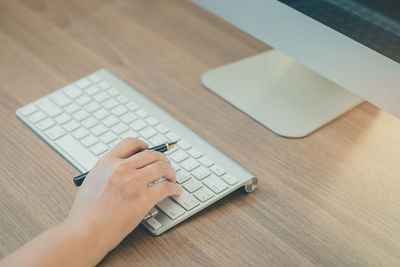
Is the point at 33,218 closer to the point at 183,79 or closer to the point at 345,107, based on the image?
the point at 183,79

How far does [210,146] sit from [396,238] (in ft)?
0.98

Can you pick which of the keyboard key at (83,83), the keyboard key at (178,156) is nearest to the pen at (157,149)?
the keyboard key at (178,156)

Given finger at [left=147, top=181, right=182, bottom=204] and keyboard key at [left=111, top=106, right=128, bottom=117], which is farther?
keyboard key at [left=111, top=106, right=128, bottom=117]

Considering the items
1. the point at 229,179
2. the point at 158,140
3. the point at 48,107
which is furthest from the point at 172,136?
the point at 48,107

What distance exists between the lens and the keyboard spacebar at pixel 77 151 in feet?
2.43

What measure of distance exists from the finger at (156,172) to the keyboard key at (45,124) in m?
0.23

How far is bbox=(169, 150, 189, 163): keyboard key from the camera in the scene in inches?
29.3

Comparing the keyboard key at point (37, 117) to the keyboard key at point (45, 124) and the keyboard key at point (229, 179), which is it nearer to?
the keyboard key at point (45, 124)

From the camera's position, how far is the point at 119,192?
0.64 m

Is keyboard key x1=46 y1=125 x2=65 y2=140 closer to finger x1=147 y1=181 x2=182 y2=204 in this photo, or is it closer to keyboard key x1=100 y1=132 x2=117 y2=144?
keyboard key x1=100 y1=132 x2=117 y2=144

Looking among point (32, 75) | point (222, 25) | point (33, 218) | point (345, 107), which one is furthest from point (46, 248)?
point (222, 25)

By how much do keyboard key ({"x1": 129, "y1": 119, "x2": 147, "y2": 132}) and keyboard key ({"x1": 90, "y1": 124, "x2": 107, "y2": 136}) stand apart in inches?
1.8

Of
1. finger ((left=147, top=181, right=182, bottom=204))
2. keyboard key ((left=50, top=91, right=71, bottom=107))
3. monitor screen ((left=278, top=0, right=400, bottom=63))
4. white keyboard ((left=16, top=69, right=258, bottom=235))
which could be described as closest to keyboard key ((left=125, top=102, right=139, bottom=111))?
white keyboard ((left=16, top=69, right=258, bottom=235))

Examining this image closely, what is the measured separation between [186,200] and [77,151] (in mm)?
200
